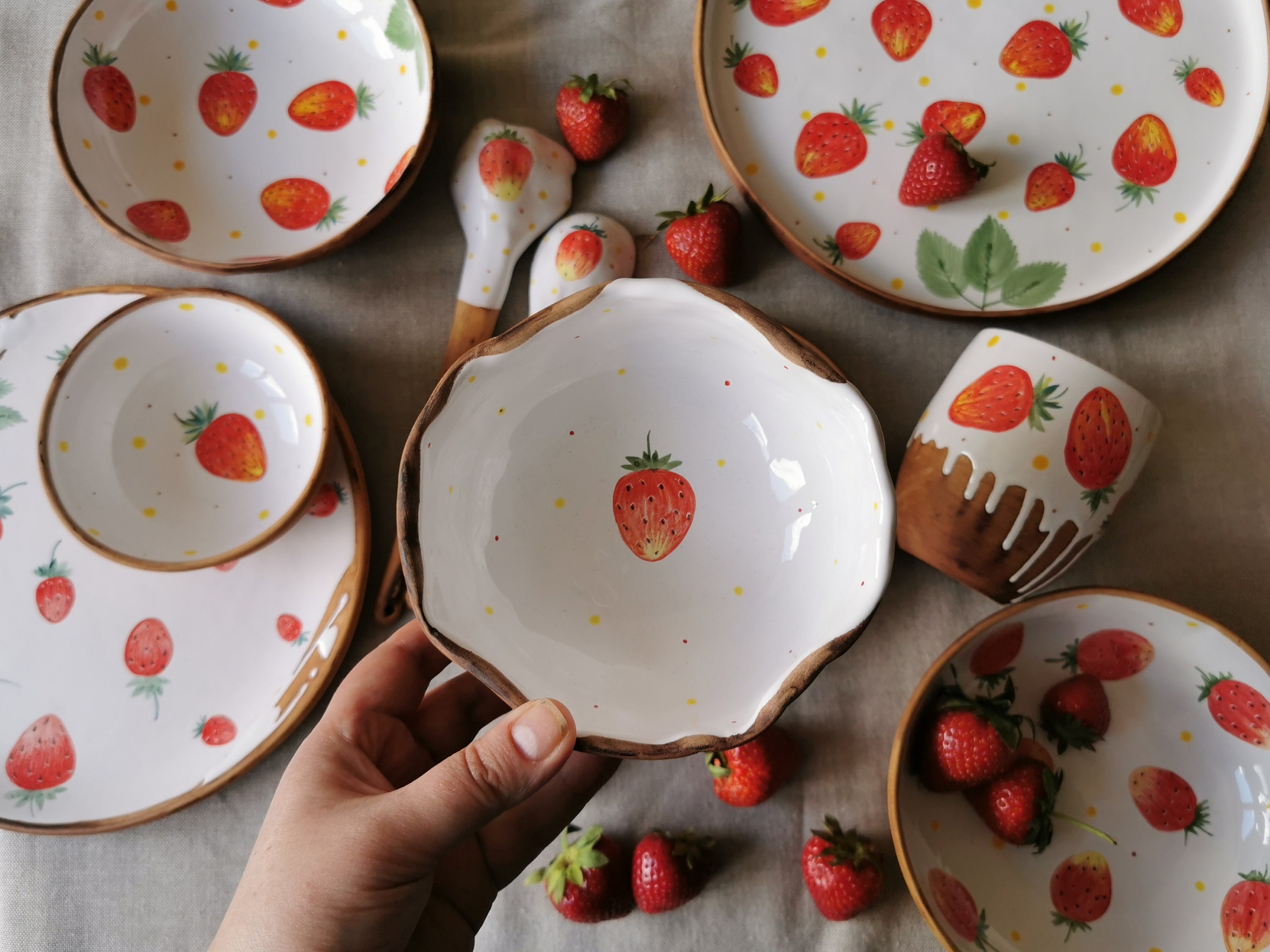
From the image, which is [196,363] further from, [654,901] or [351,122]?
[654,901]

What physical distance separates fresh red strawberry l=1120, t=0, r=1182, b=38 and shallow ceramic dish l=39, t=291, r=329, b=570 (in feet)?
2.84

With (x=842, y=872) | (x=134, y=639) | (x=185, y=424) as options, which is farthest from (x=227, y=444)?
(x=842, y=872)

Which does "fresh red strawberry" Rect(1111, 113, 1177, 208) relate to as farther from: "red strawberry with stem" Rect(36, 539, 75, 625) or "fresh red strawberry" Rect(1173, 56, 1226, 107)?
"red strawberry with stem" Rect(36, 539, 75, 625)

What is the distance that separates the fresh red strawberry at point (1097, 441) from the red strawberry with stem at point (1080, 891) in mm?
347

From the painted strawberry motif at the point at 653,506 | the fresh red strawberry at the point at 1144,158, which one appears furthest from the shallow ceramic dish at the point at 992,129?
the painted strawberry motif at the point at 653,506

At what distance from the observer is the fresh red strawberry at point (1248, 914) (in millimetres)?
688

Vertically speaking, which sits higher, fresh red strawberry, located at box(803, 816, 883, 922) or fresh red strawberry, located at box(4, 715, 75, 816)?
fresh red strawberry, located at box(803, 816, 883, 922)

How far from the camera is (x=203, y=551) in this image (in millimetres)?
756

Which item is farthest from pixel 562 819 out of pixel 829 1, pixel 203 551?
pixel 829 1

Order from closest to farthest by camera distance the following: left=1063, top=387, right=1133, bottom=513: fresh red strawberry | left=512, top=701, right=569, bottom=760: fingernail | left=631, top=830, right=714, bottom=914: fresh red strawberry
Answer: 1. left=512, top=701, right=569, bottom=760: fingernail
2. left=1063, top=387, right=1133, bottom=513: fresh red strawberry
3. left=631, top=830, right=714, bottom=914: fresh red strawberry

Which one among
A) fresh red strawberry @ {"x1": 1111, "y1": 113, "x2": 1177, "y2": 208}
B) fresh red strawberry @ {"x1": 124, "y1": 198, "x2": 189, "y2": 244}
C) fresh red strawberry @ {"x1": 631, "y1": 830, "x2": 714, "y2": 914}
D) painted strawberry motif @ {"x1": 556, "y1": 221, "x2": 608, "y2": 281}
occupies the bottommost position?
fresh red strawberry @ {"x1": 631, "y1": 830, "x2": 714, "y2": 914}

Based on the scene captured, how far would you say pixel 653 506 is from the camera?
0.72 meters

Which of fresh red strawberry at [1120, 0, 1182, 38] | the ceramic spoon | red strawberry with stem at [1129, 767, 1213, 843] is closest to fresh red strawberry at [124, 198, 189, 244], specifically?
the ceramic spoon

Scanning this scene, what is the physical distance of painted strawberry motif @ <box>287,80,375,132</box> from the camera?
0.81 meters
